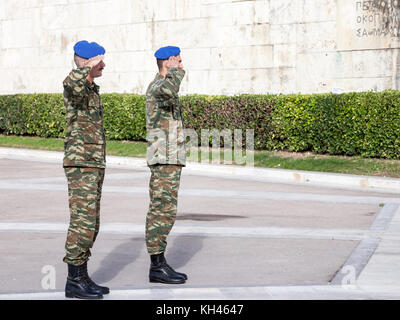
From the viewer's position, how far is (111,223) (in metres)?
10.4

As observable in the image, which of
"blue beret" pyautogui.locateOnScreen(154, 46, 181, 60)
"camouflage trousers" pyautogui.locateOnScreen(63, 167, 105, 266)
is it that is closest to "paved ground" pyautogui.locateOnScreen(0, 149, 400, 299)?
"camouflage trousers" pyautogui.locateOnScreen(63, 167, 105, 266)

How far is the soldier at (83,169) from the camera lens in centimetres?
632

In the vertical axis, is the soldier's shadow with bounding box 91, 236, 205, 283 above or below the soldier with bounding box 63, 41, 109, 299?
below

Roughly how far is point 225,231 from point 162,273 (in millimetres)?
2868

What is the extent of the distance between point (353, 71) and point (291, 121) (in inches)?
76.3

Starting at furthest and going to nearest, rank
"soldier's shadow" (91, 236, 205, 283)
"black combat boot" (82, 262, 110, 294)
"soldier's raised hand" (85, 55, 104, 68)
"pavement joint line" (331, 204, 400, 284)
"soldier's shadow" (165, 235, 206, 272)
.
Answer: "soldier's shadow" (165, 235, 206, 272) → "soldier's shadow" (91, 236, 205, 283) → "pavement joint line" (331, 204, 400, 284) → "black combat boot" (82, 262, 110, 294) → "soldier's raised hand" (85, 55, 104, 68)

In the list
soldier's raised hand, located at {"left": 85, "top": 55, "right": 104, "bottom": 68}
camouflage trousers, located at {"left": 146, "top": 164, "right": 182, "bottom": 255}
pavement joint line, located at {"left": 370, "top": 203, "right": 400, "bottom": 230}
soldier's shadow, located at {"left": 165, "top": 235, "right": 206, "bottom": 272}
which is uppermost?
soldier's raised hand, located at {"left": 85, "top": 55, "right": 104, "bottom": 68}

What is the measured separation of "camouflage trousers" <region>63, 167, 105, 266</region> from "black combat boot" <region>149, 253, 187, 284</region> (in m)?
0.87

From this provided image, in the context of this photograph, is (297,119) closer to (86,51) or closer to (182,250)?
(182,250)

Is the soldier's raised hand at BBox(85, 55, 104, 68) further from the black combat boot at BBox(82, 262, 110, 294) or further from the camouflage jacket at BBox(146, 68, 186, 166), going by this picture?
the black combat boot at BBox(82, 262, 110, 294)

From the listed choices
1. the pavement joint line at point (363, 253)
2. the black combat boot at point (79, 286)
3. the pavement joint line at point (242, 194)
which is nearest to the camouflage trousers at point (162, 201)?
the black combat boot at point (79, 286)

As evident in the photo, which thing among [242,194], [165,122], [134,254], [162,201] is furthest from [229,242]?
[242,194]

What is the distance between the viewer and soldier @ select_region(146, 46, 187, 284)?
6.93m

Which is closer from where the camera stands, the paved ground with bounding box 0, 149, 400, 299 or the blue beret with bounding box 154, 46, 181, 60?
the paved ground with bounding box 0, 149, 400, 299
